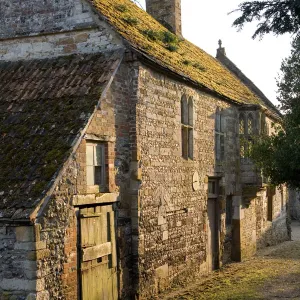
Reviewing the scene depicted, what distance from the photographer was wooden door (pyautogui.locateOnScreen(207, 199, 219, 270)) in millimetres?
16000

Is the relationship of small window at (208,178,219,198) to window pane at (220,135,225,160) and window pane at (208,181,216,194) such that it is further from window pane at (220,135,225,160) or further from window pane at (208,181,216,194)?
window pane at (220,135,225,160)

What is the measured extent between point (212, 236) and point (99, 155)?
6939 millimetres

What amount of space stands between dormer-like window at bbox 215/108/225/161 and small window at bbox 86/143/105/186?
6.75 metres

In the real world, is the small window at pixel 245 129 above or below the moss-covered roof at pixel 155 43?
below

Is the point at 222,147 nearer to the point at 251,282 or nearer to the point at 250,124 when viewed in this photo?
the point at 250,124

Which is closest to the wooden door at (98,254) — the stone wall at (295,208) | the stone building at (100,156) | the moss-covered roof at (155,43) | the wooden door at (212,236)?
the stone building at (100,156)

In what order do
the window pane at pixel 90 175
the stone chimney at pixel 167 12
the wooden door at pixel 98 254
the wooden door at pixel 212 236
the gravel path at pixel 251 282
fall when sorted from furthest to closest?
1. the stone chimney at pixel 167 12
2. the wooden door at pixel 212 236
3. the gravel path at pixel 251 282
4. the window pane at pixel 90 175
5. the wooden door at pixel 98 254

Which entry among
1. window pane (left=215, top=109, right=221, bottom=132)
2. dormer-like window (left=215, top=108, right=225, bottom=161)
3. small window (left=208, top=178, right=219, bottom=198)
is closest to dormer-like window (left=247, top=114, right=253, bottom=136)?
dormer-like window (left=215, top=108, right=225, bottom=161)

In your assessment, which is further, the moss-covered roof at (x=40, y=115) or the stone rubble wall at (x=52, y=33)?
the stone rubble wall at (x=52, y=33)

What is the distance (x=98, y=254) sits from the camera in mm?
10211

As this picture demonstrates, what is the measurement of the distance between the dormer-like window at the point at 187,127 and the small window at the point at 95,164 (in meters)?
3.94

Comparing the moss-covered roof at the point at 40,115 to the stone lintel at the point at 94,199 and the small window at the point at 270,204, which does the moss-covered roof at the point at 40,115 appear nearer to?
the stone lintel at the point at 94,199

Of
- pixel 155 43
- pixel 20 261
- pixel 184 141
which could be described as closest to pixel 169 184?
pixel 184 141

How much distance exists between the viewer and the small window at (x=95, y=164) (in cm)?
1024
